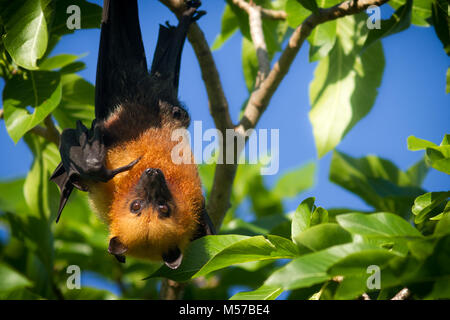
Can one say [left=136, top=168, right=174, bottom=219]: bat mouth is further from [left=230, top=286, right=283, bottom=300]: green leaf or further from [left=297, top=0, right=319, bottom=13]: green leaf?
[left=297, top=0, right=319, bottom=13]: green leaf

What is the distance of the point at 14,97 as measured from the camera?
13.5 feet

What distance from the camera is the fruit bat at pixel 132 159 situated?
4184 millimetres

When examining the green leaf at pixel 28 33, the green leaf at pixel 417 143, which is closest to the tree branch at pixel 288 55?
the green leaf at pixel 417 143

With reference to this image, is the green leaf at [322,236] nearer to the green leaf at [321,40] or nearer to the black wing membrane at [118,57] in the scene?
the green leaf at [321,40]

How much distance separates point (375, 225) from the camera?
249 cm

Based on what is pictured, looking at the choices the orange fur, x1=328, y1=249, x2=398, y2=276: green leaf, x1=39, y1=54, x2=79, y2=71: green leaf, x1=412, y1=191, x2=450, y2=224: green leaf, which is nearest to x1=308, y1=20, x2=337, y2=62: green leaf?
the orange fur

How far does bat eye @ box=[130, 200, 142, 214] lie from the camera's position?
13.9ft

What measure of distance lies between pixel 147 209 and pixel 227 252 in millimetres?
1528

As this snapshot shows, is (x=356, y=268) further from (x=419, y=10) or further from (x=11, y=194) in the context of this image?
(x=11, y=194)

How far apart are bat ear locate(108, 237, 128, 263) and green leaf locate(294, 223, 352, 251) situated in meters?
2.10
